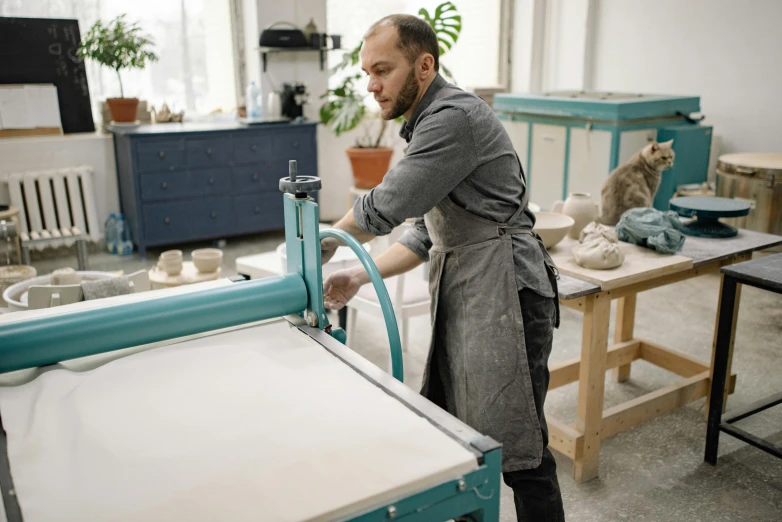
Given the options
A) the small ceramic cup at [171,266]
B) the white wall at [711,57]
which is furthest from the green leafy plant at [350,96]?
the small ceramic cup at [171,266]

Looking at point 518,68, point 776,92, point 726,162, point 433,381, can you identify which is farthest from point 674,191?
point 433,381

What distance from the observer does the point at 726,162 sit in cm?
449

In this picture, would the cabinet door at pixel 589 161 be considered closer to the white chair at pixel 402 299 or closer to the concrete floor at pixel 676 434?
the concrete floor at pixel 676 434

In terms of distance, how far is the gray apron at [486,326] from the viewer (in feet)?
5.61

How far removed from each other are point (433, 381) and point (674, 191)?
3.48 m

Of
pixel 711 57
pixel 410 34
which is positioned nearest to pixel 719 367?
pixel 410 34

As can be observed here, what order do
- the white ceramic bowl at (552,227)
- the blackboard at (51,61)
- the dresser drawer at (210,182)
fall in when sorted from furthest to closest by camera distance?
the dresser drawer at (210,182) < the blackboard at (51,61) < the white ceramic bowl at (552,227)

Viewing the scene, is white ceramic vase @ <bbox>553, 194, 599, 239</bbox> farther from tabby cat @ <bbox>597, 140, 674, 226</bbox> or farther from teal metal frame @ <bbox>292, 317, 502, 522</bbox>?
teal metal frame @ <bbox>292, 317, 502, 522</bbox>

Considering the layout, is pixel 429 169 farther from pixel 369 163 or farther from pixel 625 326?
pixel 369 163

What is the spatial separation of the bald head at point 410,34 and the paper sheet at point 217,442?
75 centimetres

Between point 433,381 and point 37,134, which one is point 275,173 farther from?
point 433,381

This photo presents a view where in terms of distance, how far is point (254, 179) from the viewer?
5.37 meters

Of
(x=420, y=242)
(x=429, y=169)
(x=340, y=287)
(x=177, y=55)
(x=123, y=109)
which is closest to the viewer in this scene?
(x=429, y=169)

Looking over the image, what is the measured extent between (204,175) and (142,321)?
3.85 metres
